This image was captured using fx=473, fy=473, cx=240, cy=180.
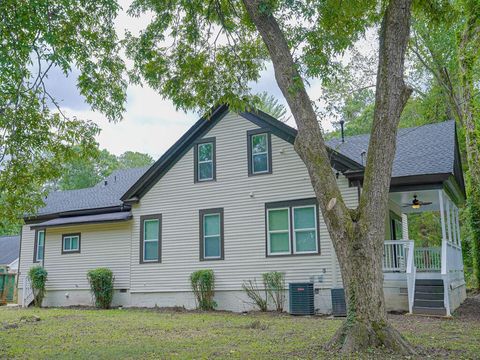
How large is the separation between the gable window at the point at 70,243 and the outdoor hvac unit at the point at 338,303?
983cm

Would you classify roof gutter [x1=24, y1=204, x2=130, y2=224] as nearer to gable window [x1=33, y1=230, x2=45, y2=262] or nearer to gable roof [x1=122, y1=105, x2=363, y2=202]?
gable window [x1=33, y1=230, x2=45, y2=262]

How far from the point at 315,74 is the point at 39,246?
14.5m

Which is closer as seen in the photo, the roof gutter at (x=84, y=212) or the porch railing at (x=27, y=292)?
the roof gutter at (x=84, y=212)

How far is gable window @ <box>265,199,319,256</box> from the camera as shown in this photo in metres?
13.0

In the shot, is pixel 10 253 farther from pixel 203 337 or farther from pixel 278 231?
pixel 203 337

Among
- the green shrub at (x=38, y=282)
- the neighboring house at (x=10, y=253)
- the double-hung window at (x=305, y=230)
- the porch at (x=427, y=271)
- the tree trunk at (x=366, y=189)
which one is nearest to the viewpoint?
the tree trunk at (x=366, y=189)

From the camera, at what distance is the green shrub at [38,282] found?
16984 millimetres

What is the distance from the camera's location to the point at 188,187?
15094 millimetres

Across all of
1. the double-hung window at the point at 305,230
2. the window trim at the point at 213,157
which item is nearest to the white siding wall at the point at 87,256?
the window trim at the point at 213,157

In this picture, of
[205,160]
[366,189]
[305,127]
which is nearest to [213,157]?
[205,160]

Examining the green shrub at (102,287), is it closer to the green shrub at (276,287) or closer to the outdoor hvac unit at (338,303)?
the green shrub at (276,287)

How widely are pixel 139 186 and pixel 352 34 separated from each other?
922cm

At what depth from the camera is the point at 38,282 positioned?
1700cm

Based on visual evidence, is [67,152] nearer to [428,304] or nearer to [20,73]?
[20,73]
